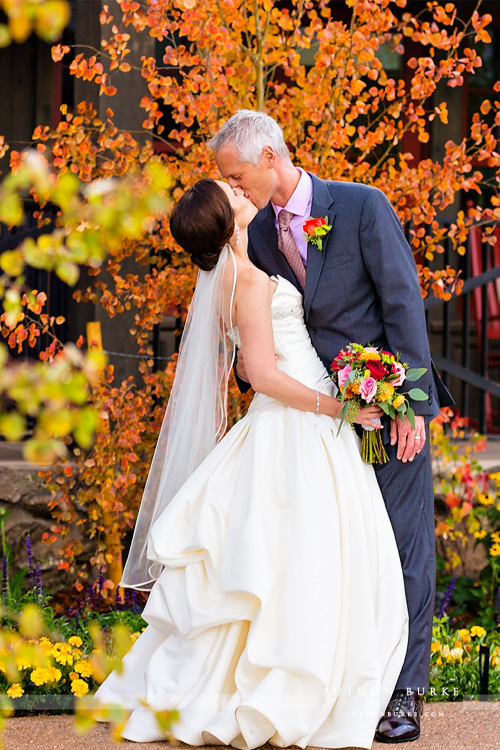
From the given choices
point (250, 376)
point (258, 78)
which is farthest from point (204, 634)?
point (258, 78)

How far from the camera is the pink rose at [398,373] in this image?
2.89 metres

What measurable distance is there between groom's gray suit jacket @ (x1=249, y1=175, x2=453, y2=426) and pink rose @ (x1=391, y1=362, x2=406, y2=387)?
72 millimetres

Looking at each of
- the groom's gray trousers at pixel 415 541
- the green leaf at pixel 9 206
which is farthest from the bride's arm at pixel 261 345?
the green leaf at pixel 9 206

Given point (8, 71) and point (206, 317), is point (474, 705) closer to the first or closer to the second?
point (206, 317)

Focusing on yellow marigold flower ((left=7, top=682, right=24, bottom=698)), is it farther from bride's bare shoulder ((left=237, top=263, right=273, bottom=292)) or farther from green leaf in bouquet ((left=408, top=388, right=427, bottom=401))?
green leaf in bouquet ((left=408, top=388, right=427, bottom=401))

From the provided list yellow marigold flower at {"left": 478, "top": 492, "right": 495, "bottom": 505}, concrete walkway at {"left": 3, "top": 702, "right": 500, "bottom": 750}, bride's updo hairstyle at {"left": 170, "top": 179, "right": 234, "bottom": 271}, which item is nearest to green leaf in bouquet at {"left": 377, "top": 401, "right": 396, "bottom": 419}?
bride's updo hairstyle at {"left": 170, "top": 179, "right": 234, "bottom": 271}

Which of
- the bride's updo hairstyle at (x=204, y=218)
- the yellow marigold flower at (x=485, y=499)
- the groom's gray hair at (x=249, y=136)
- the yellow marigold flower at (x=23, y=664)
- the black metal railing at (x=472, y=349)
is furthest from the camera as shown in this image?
the black metal railing at (x=472, y=349)

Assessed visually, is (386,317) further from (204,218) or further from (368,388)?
(204,218)

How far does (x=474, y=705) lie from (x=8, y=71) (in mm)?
6150

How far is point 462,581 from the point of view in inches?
181

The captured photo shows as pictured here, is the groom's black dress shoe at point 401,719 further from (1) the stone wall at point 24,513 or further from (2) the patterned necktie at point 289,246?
(1) the stone wall at point 24,513

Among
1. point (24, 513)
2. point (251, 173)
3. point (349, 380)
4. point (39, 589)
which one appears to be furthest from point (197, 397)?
point (24, 513)

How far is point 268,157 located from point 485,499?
2303 millimetres

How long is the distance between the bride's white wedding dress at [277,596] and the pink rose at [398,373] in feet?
0.90
